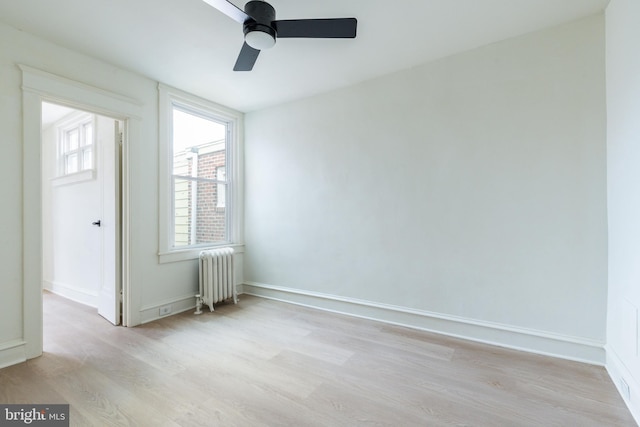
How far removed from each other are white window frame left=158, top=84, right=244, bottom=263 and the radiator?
0.76 feet

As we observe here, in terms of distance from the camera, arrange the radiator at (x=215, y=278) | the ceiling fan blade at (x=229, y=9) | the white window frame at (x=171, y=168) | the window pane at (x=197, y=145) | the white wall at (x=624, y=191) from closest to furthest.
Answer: the ceiling fan blade at (x=229, y=9), the white wall at (x=624, y=191), the white window frame at (x=171, y=168), the radiator at (x=215, y=278), the window pane at (x=197, y=145)

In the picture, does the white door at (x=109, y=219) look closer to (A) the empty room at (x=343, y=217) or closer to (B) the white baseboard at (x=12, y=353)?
(A) the empty room at (x=343, y=217)

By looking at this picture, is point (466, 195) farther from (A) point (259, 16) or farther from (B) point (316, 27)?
(A) point (259, 16)

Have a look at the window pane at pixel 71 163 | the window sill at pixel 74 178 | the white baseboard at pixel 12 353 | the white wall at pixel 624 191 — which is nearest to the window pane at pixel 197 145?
the window sill at pixel 74 178

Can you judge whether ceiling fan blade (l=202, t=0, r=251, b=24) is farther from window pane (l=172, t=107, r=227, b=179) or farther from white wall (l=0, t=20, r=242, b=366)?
window pane (l=172, t=107, r=227, b=179)

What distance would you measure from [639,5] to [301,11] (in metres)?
2.00

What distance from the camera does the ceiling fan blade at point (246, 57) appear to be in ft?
7.01

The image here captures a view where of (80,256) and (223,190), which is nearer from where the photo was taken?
(80,256)

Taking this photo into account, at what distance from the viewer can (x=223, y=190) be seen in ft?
13.6

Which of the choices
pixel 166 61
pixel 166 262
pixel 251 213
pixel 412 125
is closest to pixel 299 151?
pixel 251 213

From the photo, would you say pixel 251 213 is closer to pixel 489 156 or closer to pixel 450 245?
pixel 450 245

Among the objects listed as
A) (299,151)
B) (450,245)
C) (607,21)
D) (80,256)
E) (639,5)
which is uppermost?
(607,21)

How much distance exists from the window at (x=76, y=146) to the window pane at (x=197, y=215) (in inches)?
46.8

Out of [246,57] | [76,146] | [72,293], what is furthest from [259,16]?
[72,293]
